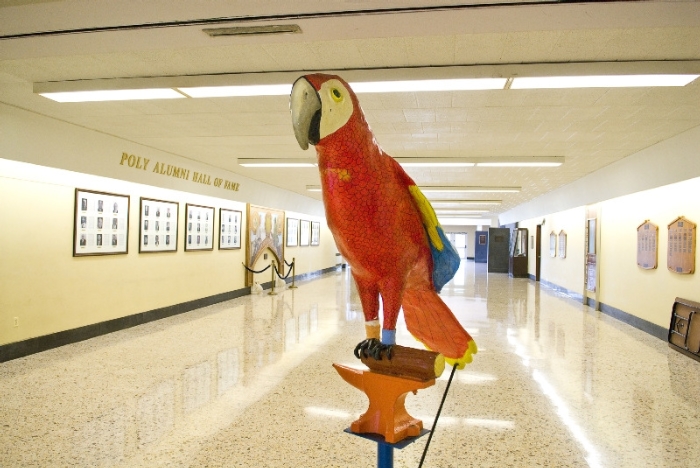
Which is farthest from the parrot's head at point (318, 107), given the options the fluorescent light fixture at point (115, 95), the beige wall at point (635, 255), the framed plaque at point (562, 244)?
the framed plaque at point (562, 244)

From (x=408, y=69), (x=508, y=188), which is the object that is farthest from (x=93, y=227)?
(x=508, y=188)

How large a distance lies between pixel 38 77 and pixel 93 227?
111 inches

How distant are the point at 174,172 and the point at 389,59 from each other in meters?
5.70

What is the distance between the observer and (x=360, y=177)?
1.25 meters

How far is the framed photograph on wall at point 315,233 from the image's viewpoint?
16.9 meters

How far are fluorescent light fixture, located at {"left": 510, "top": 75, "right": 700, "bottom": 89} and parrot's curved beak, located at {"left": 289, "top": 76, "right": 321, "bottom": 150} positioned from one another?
9.93 feet

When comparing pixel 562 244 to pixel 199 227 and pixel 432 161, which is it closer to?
pixel 432 161

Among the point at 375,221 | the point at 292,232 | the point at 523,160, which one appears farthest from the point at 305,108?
the point at 292,232

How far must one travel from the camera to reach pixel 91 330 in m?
6.39

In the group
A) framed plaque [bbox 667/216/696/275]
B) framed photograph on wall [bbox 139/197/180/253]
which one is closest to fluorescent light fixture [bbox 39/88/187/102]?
framed photograph on wall [bbox 139/197/180/253]

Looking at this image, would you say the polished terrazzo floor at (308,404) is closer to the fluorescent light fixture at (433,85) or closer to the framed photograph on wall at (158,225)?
the framed photograph on wall at (158,225)

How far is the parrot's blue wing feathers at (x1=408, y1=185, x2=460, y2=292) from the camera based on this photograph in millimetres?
1407

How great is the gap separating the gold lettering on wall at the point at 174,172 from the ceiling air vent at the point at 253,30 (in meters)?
4.61

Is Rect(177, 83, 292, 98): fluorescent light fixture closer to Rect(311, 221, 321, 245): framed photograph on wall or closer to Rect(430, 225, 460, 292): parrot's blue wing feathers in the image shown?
Rect(430, 225, 460, 292): parrot's blue wing feathers
